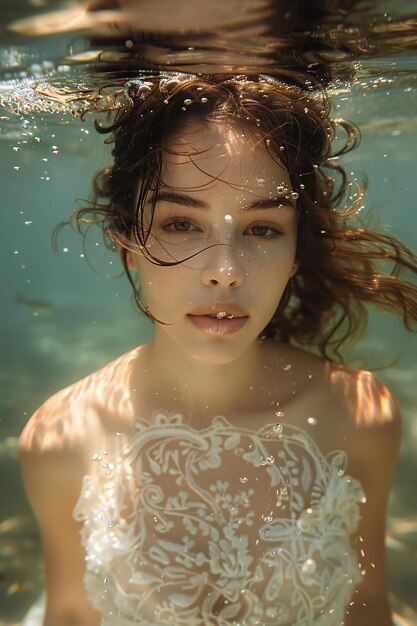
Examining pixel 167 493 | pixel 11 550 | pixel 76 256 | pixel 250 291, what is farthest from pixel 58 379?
pixel 76 256

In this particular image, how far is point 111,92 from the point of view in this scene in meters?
4.55

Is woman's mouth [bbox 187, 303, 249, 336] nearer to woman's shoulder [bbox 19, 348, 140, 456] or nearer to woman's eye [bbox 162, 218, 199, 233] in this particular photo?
woman's eye [bbox 162, 218, 199, 233]

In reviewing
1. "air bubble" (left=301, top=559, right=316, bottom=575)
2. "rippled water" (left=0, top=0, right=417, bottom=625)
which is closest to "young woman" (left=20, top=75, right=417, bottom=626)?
"air bubble" (left=301, top=559, right=316, bottom=575)

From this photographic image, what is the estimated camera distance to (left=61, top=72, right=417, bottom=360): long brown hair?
9.59 feet

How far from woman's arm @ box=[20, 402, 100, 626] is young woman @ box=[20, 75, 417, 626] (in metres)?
0.01

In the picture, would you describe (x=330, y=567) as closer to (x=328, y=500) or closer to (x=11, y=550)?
(x=328, y=500)

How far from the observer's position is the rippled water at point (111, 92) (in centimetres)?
328

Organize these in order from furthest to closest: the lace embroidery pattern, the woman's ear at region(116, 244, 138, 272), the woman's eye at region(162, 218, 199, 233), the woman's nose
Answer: the woman's ear at region(116, 244, 138, 272)
the lace embroidery pattern
the woman's eye at region(162, 218, 199, 233)
the woman's nose

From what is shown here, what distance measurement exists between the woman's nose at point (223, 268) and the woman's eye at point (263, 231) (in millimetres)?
153

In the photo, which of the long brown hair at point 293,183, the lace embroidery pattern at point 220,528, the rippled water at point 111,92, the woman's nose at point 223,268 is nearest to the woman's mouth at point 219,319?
the woman's nose at point 223,268

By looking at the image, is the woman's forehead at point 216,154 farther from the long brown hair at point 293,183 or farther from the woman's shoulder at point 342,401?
the woman's shoulder at point 342,401

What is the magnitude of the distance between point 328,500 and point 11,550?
3.28m

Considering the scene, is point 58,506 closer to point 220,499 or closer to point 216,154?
point 220,499

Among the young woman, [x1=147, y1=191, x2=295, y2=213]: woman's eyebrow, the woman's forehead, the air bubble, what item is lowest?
the air bubble
